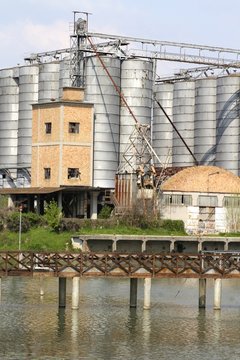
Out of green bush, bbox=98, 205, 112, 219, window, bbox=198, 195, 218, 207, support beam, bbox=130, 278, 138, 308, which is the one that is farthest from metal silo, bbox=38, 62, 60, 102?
support beam, bbox=130, 278, 138, 308

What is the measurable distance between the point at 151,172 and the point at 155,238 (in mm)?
17747

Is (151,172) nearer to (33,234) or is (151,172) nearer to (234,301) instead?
(33,234)

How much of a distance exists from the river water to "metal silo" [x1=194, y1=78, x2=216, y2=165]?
70.9 m

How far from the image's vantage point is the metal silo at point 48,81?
15125 centimetres

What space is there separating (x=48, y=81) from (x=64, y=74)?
4.81 m

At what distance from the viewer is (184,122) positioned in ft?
527

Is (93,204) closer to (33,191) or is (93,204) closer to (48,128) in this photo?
(33,191)

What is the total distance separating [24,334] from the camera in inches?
2441

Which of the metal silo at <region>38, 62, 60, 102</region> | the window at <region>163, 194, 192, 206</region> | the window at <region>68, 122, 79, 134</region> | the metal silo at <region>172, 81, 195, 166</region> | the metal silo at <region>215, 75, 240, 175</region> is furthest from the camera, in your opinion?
the metal silo at <region>172, 81, 195, 166</region>

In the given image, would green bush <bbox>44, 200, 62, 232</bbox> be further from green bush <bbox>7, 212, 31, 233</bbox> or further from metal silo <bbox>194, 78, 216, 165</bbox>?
metal silo <bbox>194, 78, 216, 165</bbox>

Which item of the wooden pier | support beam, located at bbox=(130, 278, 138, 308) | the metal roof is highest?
the metal roof

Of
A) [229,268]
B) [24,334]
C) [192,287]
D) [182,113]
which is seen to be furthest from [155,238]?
[24,334]

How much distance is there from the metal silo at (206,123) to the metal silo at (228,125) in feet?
7.06

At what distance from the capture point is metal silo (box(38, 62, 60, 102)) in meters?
151
